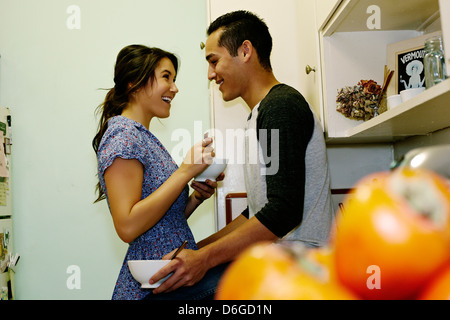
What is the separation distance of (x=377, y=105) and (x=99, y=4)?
1352mm

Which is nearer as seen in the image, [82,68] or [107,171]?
[107,171]

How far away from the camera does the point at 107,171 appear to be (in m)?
0.84

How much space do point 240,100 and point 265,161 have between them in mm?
834

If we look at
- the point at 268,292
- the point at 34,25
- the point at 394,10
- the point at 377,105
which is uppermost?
the point at 34,25

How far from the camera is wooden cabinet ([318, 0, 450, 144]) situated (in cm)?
109

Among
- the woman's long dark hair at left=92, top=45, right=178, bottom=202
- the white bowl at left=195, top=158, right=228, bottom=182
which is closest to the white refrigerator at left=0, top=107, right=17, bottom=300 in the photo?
the woman's long dark hair at left=92, top=45, right=178, bottom=202

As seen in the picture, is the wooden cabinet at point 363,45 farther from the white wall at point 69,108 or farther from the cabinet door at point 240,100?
the white wall at point 69,108

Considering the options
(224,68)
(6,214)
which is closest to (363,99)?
(224,68)

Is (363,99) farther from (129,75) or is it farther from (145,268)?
(145,268)

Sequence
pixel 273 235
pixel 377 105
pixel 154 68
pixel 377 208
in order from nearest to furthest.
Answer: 1. pixel 377 208
2. pixel 273 235
3. pixel 154 68
4. pixel 377 105

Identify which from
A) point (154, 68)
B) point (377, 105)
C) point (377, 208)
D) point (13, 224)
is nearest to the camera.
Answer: point (377, 208)

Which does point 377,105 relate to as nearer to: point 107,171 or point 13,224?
point 107,171

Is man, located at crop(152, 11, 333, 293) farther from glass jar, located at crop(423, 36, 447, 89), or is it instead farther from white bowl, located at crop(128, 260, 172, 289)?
glass jar, located at crop(423, 36, 447, 89)
